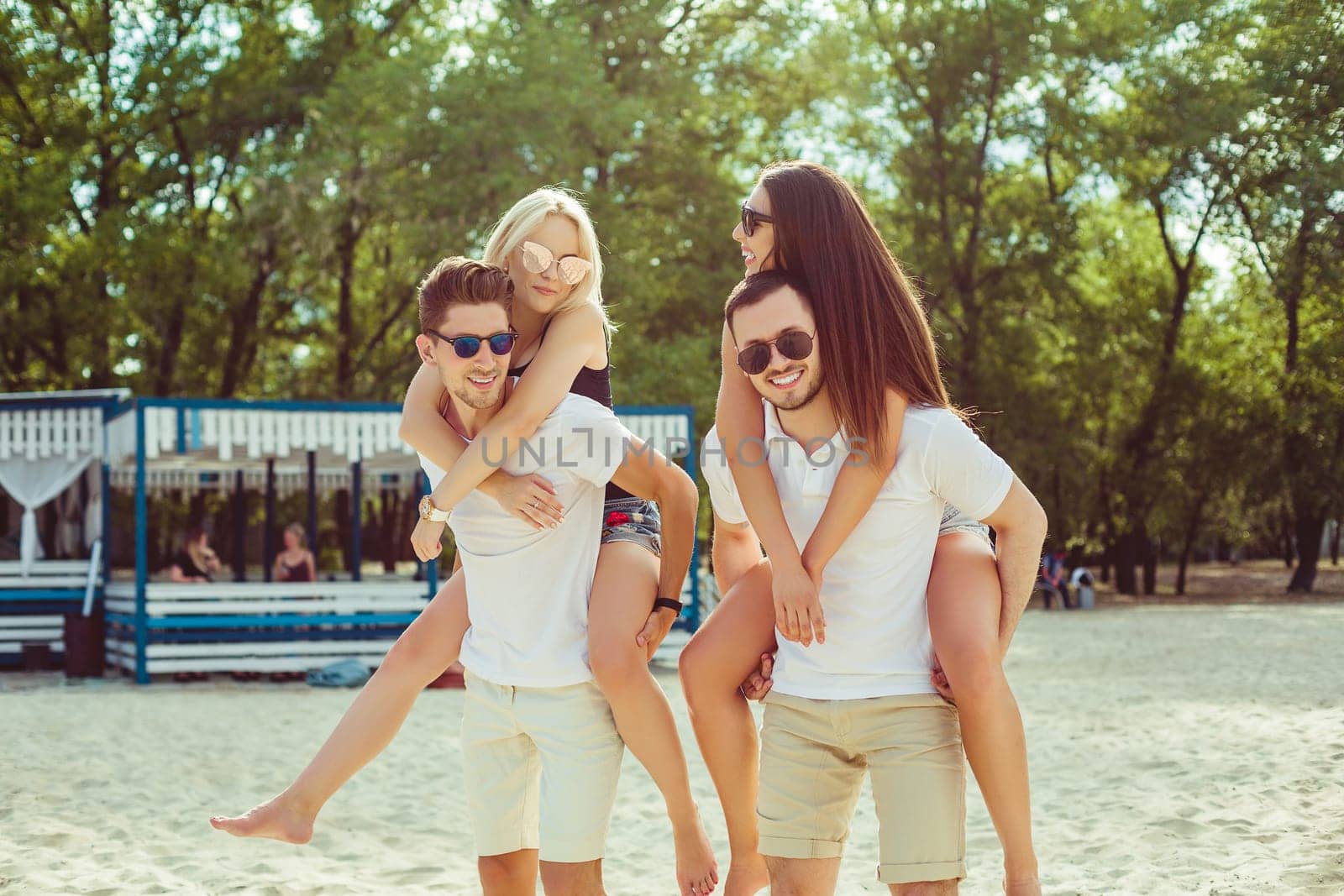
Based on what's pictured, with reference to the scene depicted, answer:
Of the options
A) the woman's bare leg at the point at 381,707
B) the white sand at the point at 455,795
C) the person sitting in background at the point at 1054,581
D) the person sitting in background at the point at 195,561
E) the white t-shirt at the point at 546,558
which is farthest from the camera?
the person sitting in background at the point at 1054,581

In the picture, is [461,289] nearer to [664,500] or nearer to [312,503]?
[664,500]

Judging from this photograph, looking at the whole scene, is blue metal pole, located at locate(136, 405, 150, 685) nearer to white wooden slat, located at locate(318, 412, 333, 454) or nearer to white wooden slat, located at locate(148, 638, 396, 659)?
white wooden slat, located at locate(148, 638, 396, 659)

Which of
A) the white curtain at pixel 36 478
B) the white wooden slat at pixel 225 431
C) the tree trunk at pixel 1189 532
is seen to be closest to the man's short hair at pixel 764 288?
the white wooden slat at pixel 225 431

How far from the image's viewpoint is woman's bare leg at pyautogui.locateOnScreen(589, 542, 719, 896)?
2.94m

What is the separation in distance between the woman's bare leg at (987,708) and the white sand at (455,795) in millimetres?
3233

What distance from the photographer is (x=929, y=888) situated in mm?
2658

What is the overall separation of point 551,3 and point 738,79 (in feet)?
15.7

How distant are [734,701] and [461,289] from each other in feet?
3.78

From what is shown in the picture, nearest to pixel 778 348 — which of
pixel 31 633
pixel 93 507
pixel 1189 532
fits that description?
pixel 31 633

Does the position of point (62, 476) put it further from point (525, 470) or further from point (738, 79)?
point (738, 79)

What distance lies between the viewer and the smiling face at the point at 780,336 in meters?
2.75

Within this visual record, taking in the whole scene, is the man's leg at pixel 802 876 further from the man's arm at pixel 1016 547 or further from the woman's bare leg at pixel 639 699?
the man's arm at pixel 1016 547

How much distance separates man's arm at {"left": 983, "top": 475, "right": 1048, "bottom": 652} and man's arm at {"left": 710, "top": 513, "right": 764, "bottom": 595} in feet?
2.05

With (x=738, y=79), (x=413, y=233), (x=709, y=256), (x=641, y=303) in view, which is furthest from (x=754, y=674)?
(x=738, y=79)
